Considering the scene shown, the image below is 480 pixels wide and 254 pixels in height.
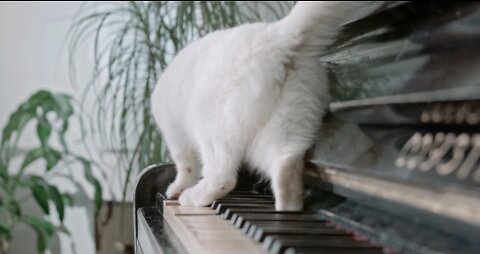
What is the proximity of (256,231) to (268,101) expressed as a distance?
0.24 m

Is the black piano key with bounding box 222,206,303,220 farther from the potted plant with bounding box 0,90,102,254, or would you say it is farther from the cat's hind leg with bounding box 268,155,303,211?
the potted plant with bounding box 0,90,102,254

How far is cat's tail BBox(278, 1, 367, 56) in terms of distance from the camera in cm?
73

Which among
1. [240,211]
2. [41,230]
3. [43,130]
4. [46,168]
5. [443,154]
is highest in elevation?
[443,154]

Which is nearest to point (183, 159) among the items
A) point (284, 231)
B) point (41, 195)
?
point (284, 231)

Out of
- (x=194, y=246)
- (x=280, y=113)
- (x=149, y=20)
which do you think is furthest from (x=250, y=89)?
(x=149, y=20)

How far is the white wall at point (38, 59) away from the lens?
2664 mm

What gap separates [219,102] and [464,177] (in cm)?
50

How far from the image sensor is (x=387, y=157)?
0.60m

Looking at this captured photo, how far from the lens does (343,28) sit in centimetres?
78

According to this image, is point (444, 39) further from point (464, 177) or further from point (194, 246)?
point (194, 246)

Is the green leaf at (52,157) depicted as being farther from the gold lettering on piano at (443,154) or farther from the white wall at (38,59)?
the gold lettering on piano at (443,154)

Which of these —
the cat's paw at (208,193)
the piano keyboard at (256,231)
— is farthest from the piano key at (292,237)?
the cat's paw at (208,193)

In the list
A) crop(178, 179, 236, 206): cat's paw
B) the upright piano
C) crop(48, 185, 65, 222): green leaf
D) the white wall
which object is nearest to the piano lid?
the upright piano

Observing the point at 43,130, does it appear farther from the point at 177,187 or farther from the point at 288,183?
the point at 288,183
